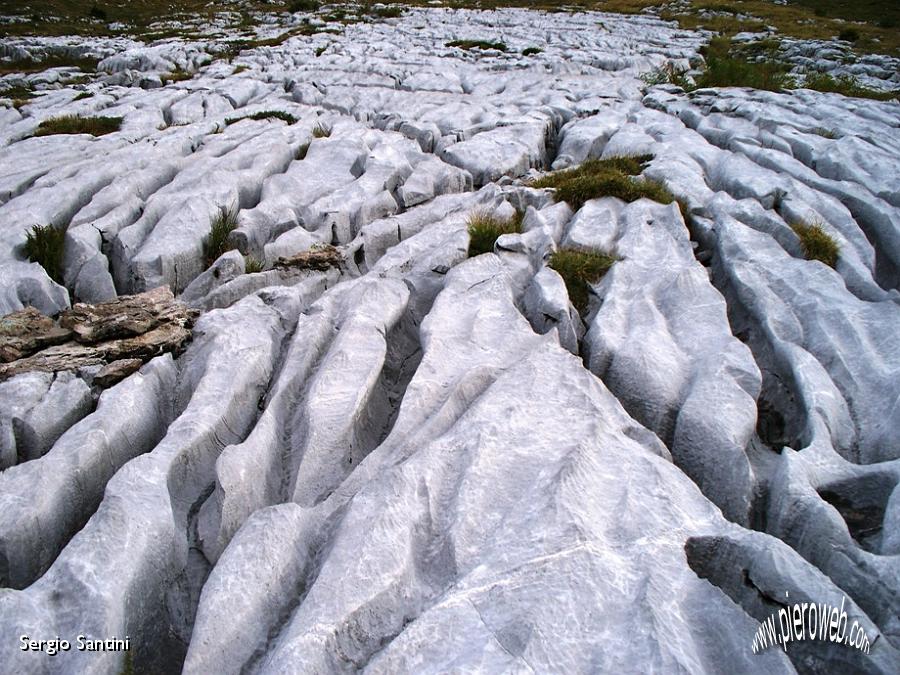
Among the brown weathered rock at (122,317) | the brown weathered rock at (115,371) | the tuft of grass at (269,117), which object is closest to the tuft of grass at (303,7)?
the tuft of grass at (269,117)

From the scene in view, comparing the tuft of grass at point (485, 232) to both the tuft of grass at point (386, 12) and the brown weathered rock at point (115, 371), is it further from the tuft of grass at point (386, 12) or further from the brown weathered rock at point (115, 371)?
the tuft of grass at point (386, 12)

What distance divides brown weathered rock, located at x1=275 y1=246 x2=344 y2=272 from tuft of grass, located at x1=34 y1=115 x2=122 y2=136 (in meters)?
13.7

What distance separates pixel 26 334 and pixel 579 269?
8.49 m

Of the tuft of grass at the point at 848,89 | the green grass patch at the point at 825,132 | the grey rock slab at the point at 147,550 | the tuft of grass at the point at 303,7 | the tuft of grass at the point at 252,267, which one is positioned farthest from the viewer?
the tuft of grass at the point at 303,7

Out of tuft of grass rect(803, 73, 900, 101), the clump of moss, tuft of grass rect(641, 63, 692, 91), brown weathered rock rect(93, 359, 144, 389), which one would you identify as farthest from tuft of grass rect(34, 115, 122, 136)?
tuft of grass rect(803, 73, 900, 101)

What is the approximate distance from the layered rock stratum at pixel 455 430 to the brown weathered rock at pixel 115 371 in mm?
212

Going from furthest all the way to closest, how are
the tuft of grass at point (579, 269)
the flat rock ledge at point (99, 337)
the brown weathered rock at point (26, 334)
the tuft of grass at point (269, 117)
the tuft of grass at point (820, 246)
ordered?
the tuft of grass at point (269, 117), the tuft of grass at point (820, 246), the tuft of grass at point (579, 269), the brown weathered rock at point (26, 334), the flat rock ledge at point (99, 337)

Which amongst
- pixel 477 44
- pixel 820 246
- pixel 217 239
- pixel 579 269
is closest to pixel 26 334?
pixel 217 239

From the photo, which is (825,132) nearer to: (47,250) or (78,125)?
(47,250)

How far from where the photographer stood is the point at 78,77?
32.2 metres

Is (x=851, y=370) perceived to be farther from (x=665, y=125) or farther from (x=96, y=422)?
(x=665, y=125)

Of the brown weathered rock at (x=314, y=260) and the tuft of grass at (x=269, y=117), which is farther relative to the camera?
the tuft of grass at (x=269, y=117)

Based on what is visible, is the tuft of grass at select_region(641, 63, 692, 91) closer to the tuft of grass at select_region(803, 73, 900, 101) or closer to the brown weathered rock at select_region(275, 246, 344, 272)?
the tuft of grass at select_region(803, 73, 900, 101)

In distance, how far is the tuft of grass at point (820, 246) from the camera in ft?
33.7
